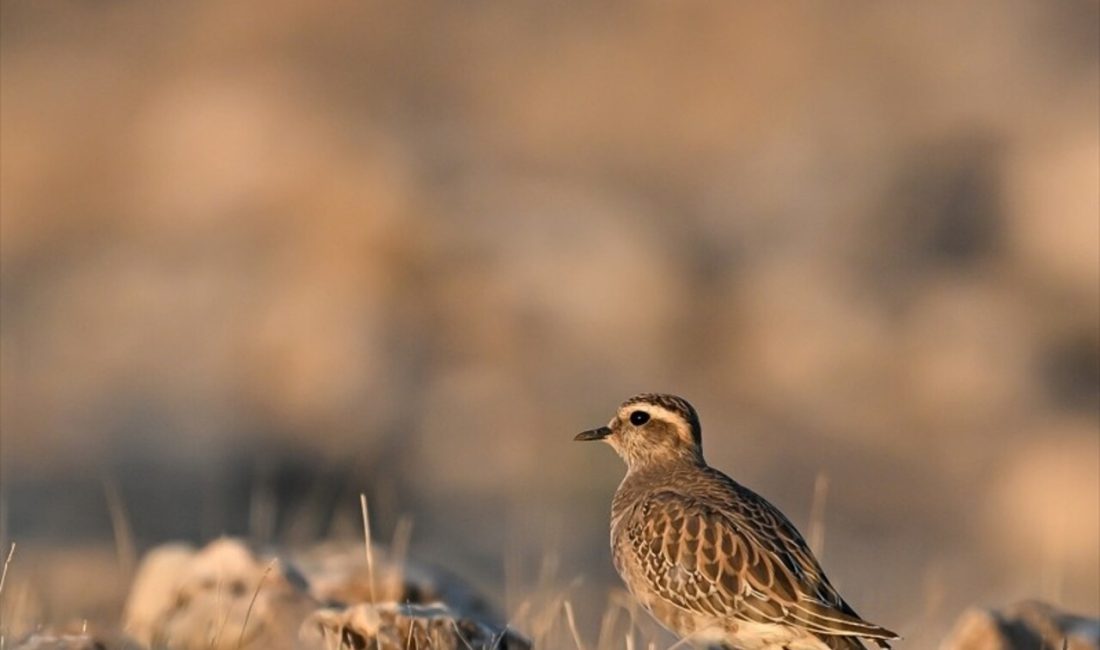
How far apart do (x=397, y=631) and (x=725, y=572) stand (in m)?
1.38

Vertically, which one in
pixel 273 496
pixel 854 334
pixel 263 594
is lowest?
pixel 273 496

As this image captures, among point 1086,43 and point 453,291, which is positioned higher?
point 1086,43

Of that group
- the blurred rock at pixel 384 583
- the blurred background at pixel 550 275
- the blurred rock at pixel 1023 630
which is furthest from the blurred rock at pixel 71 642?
the blurred background at pixel 550 275

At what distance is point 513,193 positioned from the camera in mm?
35625

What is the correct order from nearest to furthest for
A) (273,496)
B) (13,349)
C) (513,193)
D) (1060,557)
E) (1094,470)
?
1. (1060,557)
2. (1094,470)
3. (273,496)
4. (13,349)
5. (513,193)

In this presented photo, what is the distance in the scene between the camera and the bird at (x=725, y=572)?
27.4ft

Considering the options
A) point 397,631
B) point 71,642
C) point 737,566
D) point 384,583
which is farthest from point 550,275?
point 71,642

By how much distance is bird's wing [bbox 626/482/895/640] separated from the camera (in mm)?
8336

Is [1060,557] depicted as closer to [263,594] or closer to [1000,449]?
[1000,449]

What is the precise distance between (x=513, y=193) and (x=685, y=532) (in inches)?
1062

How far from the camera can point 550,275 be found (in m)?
32.7

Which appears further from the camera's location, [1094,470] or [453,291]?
[453,291]

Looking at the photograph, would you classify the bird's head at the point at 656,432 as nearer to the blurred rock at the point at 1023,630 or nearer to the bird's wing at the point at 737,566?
the bird's wing at the point at 737,566

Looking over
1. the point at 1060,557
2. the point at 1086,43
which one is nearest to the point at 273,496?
the point at 1060,557
